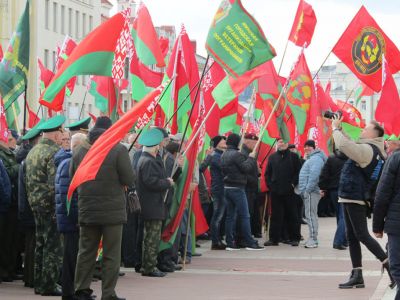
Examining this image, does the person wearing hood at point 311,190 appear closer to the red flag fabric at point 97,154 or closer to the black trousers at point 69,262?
the black trousers at point 69,262

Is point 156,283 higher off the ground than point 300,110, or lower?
lower

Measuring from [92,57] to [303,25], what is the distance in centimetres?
780

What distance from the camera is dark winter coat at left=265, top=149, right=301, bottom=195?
1994 centimetres

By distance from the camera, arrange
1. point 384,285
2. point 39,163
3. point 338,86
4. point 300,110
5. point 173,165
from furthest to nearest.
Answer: point 338,86 < point 300,110 < point 173,165 < point 384,285 < point 39,163

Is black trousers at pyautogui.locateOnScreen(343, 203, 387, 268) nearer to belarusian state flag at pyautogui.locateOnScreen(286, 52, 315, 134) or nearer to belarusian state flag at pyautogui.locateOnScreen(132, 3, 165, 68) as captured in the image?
belarusian state flag at pyautogui.locateOnScreen(132, 3, 165, 68)

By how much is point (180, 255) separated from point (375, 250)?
4948mm

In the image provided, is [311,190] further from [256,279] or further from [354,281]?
[354,281]

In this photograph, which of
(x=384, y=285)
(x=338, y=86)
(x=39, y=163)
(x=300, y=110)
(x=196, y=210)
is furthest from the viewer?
(x=338, y=86)

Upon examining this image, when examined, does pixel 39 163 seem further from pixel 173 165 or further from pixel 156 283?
pixel 173 165

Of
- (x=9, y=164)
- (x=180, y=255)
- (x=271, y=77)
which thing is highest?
(x=271, y=77)

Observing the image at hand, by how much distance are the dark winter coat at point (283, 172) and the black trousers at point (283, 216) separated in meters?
0.16

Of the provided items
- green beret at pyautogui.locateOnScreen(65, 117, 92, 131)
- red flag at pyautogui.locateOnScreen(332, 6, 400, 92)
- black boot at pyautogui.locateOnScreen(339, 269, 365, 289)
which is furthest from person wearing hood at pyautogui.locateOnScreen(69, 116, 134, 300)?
red flag at pyautogui.locateOnScreen(332, 6, 400, 92)

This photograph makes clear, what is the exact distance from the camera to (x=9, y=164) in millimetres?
13453

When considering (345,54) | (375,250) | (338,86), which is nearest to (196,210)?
(345,54)
